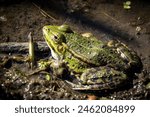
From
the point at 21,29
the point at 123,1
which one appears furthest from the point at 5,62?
the point at 123,1

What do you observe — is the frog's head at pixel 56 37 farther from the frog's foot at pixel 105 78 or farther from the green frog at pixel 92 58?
the frog's foot at pixel 105 78

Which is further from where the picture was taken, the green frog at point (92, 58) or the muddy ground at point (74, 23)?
the muddy ground at point (74, 23)

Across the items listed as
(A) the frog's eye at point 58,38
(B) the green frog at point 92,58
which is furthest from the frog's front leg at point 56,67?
(A) the frog's eye at point 58,38

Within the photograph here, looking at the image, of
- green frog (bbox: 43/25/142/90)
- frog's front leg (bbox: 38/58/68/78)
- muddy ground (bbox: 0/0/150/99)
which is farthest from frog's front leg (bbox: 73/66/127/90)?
frog's front leg (bbox: 38/58/68/78)

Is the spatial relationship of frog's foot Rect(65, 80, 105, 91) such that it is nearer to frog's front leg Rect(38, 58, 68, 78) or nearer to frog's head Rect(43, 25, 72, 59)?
frog's front leg Rect(38, 58, 68, 78)

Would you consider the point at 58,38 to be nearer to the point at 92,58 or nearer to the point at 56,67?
the point at 56,67

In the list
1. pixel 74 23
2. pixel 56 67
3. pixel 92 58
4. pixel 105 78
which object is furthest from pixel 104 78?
pixel 74 23
